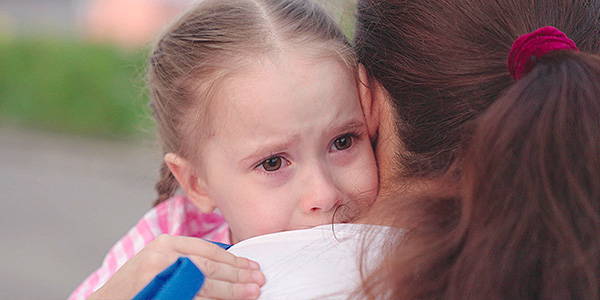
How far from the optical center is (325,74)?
153 cm

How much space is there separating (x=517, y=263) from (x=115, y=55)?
676 centimetres

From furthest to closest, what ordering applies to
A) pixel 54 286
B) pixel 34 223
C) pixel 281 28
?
pixel 34 223 → pixel 54 286 → pixel 281 28

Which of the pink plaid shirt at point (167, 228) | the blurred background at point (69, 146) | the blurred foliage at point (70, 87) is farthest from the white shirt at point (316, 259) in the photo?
the blurred foliage at point (70, 87)

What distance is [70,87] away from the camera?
7.28m

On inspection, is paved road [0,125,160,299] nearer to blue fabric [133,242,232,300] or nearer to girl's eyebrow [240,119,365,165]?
girl's eyebrow [240,119,365,165]

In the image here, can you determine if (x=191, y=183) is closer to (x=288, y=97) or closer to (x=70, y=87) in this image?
(x=288, y=97)

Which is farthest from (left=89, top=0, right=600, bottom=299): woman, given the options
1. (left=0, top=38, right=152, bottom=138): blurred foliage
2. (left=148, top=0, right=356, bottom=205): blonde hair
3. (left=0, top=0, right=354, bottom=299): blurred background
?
(left=0, top=38, right=152, bottom=138): blurred foliage

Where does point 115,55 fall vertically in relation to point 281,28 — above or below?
below

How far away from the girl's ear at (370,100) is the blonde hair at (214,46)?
79mm

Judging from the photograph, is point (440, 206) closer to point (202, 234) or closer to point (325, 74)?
point (325, 74)

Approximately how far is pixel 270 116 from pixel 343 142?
202mm

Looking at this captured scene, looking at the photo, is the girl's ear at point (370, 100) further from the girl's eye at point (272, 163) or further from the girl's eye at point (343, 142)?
the girl's eye at point (272, 163)

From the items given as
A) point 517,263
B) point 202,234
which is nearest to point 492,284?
point 517,263

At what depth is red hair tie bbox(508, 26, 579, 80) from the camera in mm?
1054
